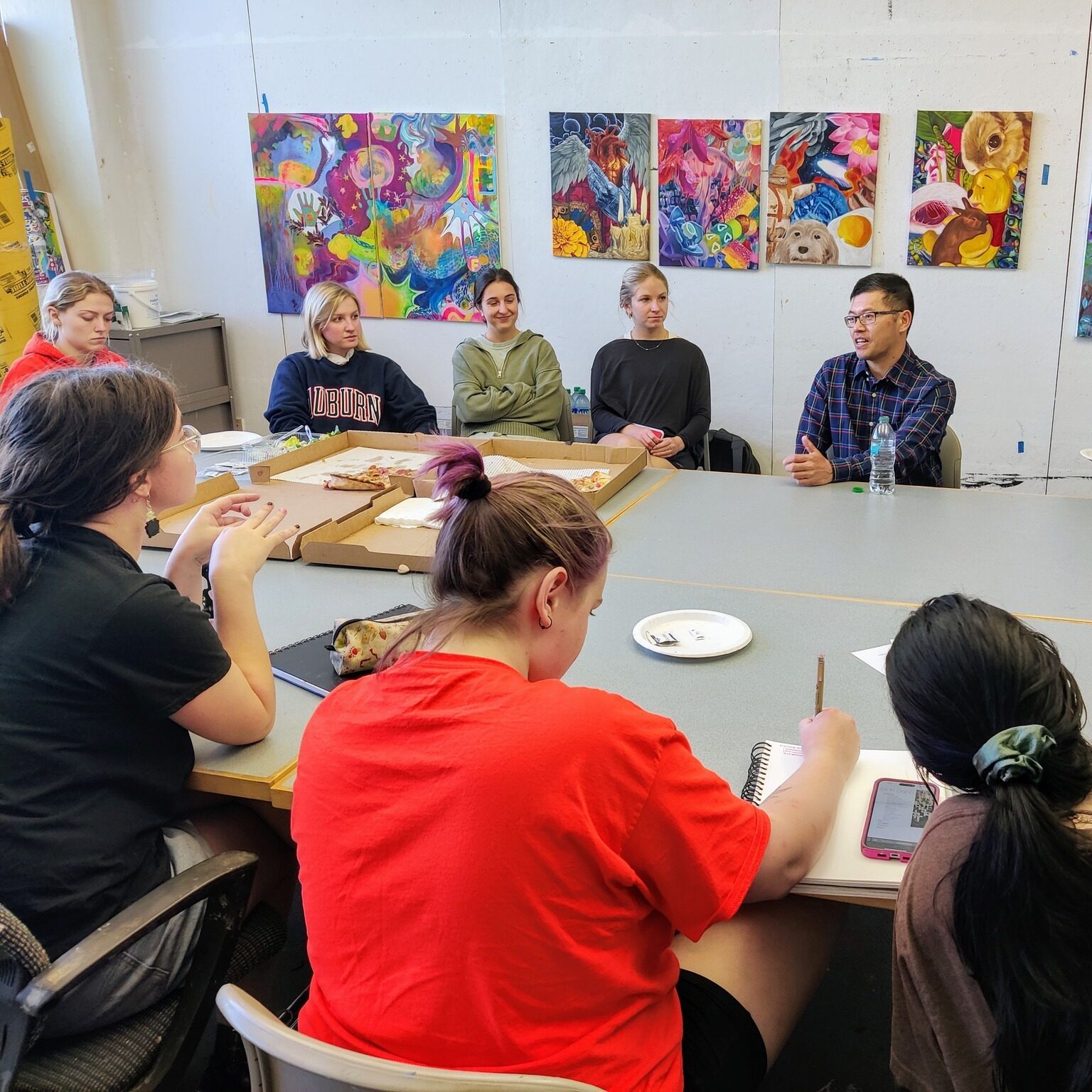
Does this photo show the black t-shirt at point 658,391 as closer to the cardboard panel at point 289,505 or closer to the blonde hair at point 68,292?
the cardboard panel at point 289,505

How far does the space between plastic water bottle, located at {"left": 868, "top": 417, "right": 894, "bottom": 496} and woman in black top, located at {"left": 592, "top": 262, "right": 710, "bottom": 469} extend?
3.49ft

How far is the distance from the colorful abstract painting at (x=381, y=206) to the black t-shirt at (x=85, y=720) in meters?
3.61

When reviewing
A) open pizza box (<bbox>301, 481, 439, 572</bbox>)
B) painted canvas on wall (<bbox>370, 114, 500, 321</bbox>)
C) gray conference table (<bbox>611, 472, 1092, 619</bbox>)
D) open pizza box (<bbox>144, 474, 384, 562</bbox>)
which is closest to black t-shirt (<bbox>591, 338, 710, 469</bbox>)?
painted canvas on wall (<bbox>370, 114, 500, 321</bbox>)

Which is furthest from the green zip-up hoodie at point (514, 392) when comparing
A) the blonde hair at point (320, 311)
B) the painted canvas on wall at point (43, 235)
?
the painted canvas on wall at point (43, 235)

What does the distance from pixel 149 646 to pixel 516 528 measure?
1.81ft

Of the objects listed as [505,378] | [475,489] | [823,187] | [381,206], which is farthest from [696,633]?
[381,206]

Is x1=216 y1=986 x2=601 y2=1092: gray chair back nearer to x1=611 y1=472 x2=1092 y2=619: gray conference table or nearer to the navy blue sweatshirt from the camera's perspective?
x1=611 y1=472 x2=1092 y2=619: gray conference table

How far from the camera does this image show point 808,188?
4.19 m

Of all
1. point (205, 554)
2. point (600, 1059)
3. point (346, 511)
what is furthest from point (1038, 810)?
point (346, 511)

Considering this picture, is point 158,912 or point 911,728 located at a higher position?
point 911,728

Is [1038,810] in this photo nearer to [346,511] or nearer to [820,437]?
[346,511]

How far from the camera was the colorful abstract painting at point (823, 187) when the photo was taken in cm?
408

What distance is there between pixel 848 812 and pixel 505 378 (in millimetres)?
2986

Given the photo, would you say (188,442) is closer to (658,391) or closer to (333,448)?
(333,448)
